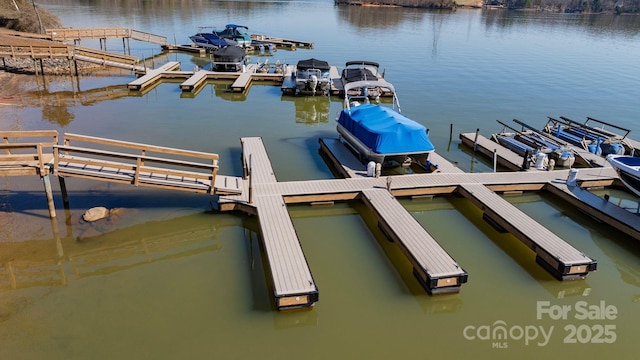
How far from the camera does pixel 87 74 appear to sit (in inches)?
1258

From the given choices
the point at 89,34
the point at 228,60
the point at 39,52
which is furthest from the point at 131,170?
the point at 89,34

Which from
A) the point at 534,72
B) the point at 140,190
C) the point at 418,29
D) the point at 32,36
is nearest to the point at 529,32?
the point at 418,29

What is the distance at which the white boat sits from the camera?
42.1 feet

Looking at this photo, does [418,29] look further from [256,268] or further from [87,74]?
[256,268]

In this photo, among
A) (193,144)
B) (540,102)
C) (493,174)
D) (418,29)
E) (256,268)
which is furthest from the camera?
(418,29)

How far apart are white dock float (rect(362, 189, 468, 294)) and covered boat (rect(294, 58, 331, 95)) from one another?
53.4ft

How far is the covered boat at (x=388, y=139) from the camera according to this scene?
14898 mm

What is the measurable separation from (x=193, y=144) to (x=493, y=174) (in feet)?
40.8

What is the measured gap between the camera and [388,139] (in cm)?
1488

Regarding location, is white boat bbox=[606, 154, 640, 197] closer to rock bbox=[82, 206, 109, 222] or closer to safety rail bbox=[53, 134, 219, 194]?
safety rail bbox=[53, 134, 219, 194]

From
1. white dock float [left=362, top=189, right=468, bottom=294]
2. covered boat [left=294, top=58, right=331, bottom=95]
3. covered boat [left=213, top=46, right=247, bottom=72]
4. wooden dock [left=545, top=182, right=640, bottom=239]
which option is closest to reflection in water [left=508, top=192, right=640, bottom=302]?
wooden dock [left=545, top=182, right=640, bottom=239]

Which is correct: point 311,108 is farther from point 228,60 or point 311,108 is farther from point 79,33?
point 79,33

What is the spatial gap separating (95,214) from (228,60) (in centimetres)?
2403

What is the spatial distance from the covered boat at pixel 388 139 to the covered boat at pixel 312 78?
11810 mm
